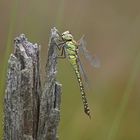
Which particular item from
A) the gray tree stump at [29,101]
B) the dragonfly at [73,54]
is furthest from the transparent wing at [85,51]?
the gray tree stump at [29,101]

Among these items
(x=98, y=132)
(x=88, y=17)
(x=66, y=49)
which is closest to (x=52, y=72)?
(x=66, y=49)

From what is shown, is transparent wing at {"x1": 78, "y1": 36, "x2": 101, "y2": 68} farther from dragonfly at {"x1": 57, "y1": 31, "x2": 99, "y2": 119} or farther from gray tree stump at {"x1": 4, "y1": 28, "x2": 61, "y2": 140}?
gray tree stump at {"x1": 4, "y1": 28, "x2": 61, "y2": 140}

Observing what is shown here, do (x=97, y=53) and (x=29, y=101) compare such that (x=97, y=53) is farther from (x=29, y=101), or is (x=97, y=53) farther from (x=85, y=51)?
(x=29, y=101)

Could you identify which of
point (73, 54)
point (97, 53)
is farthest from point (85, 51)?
point (97, 53)

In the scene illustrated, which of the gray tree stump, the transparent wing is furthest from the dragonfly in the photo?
the gray tree stump

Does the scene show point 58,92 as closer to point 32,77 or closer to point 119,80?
point 32,77
